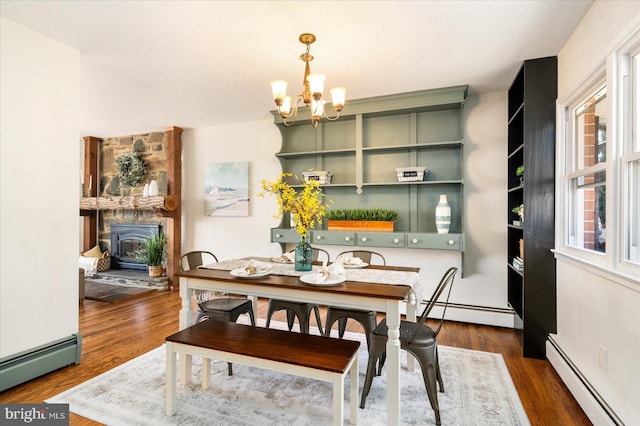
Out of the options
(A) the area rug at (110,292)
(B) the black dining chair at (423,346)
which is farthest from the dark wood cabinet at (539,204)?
(A) the area rug at (110,292)

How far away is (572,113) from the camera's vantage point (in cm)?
254

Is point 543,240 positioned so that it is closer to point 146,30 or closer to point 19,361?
point 146,30

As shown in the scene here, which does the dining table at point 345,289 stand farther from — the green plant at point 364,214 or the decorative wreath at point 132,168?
the decorative wreath at point 132,168

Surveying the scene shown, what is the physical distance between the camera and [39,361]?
2344 millimetres

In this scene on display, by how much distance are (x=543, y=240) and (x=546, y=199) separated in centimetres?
34

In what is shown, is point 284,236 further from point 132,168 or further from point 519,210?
point 132,168

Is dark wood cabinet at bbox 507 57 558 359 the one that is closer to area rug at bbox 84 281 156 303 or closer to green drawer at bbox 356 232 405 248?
green drawer at bbox 356 232 405 248

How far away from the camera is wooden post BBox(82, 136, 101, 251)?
18.8 feet

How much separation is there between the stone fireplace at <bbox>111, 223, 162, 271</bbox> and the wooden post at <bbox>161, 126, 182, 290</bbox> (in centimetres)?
47

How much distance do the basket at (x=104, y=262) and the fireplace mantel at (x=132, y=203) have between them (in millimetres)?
858

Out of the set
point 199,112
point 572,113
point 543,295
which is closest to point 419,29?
point 572,113

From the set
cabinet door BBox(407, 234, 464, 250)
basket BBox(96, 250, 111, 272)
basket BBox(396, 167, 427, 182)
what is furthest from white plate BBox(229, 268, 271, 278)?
basket BBox(96, 250, 111, 272)

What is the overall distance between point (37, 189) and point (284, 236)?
7.94 ft

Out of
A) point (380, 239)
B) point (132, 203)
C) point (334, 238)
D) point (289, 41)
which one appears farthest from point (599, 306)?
point (132, 203)
